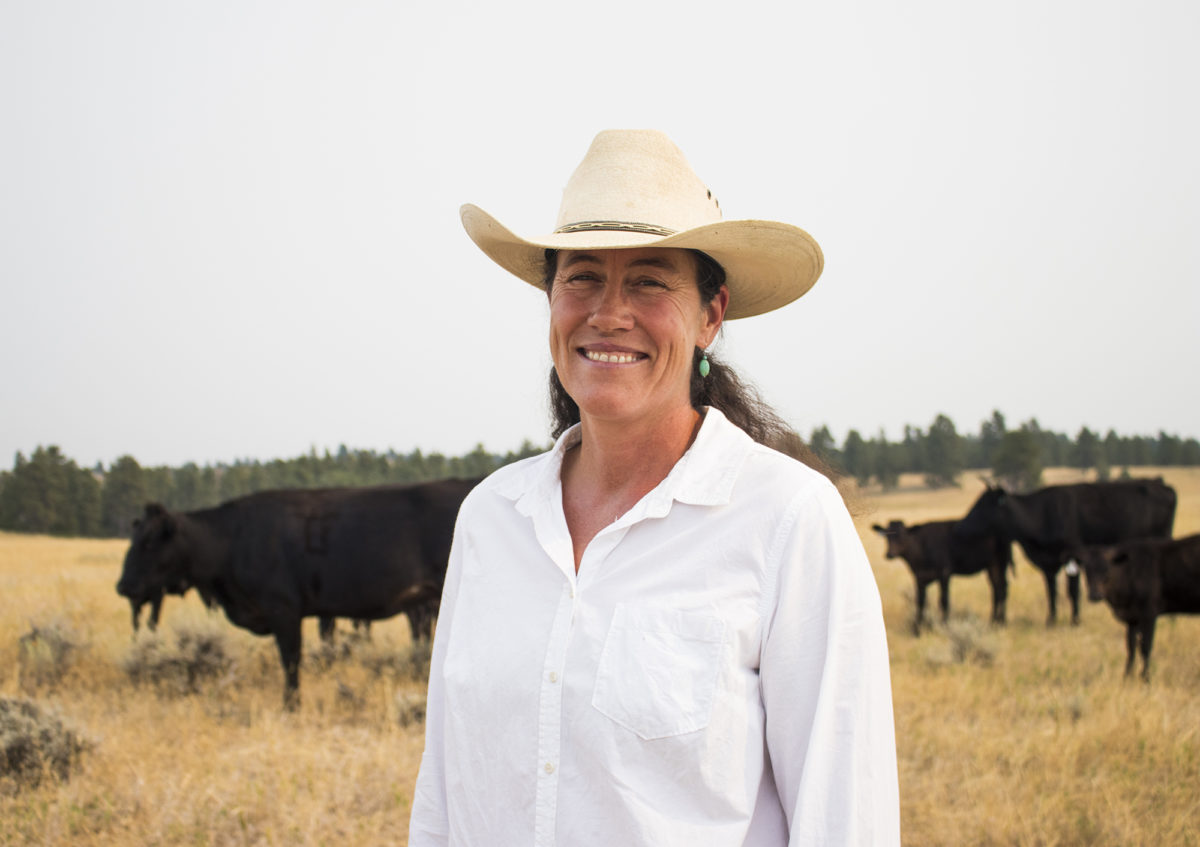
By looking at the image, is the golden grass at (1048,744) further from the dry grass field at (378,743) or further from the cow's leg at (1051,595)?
the cow's leg at (1051,595)

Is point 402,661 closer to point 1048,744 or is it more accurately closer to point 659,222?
point 1048,744

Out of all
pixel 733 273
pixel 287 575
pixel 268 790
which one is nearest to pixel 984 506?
pixel 287 575

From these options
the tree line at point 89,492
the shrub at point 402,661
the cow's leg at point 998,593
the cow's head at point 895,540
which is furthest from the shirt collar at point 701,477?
the tree line at point 89,492

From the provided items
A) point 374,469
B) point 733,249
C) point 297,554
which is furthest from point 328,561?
point 374,469

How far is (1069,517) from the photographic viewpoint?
46.5ft

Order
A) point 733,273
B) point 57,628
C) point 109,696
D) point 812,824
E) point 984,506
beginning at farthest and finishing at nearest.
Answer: point 984,506 → point 57,628 → point 109,696 → point 733,273 → point 812,824

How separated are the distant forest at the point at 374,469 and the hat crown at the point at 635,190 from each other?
1589 cm

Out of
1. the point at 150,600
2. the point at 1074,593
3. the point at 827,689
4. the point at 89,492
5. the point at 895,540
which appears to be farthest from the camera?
the point at 89,492

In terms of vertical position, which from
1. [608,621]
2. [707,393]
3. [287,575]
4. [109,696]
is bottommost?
[109,696]

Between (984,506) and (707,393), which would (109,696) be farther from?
(984,506)

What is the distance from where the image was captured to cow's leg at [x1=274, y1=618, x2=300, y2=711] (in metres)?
7.84

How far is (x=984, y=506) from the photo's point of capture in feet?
46.0

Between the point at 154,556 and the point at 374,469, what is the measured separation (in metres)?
51.7

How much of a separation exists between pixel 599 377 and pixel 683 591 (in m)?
0.55
